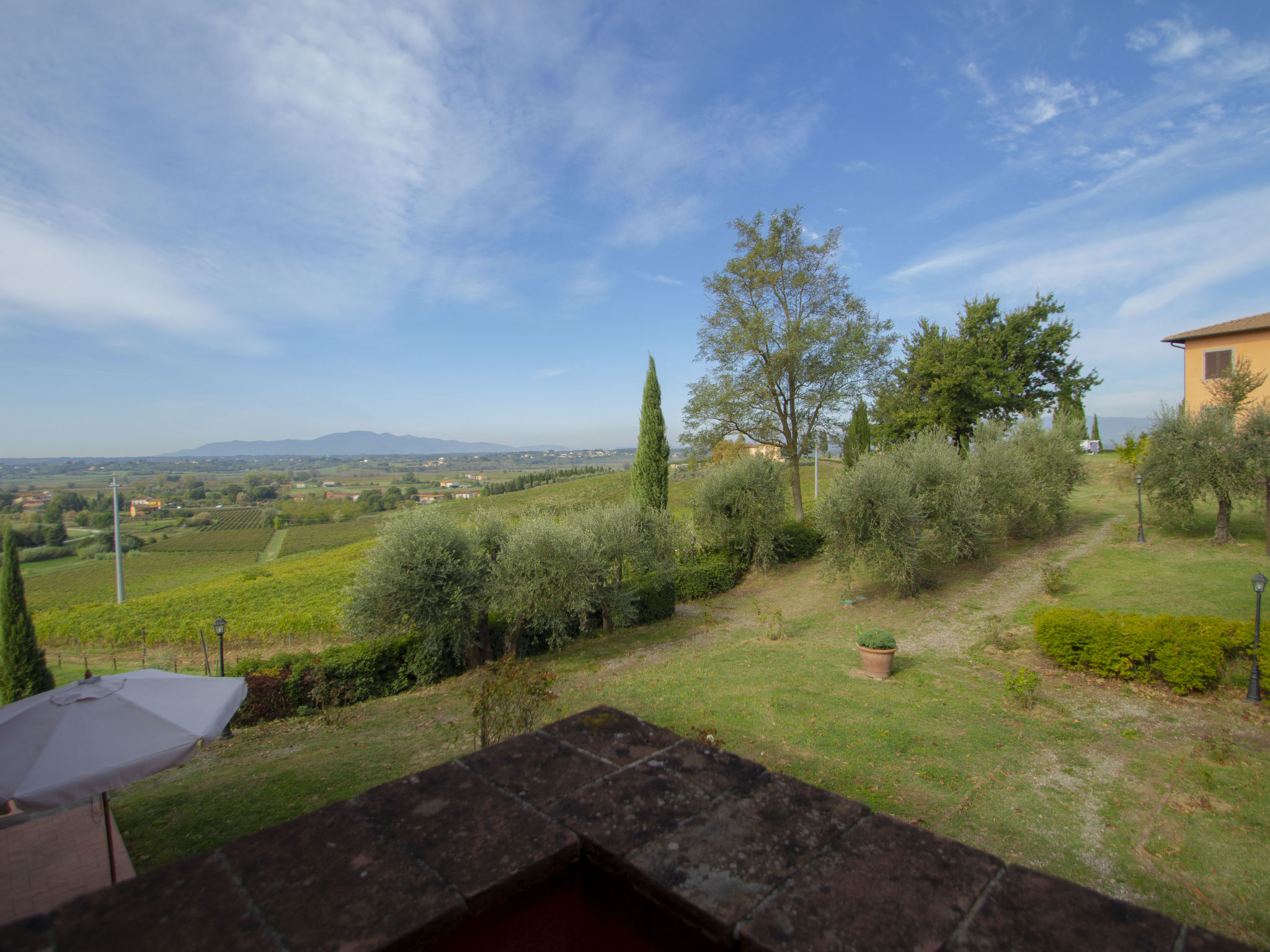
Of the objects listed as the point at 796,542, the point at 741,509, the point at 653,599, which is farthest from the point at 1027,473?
the point at 653,599

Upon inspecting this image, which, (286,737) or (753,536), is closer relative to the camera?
(286,737)

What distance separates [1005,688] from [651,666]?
6.57 metres

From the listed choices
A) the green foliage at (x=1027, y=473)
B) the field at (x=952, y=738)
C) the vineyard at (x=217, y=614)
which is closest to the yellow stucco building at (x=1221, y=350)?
the green foliage at (x=1027, y=473)

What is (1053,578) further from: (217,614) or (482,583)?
(217,614)

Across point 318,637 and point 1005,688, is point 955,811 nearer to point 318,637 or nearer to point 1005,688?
point 1005,688

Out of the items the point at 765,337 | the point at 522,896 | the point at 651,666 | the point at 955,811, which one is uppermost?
the point at 765,337

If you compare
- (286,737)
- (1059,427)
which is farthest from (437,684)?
(1059,427)

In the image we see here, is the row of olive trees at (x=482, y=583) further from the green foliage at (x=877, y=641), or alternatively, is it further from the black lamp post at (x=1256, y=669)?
the black lamp post at (x=1256, y=669)

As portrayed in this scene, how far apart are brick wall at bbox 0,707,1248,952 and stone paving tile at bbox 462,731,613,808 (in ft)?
0.06

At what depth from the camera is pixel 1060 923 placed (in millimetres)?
1151

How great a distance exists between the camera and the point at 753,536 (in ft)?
66.9

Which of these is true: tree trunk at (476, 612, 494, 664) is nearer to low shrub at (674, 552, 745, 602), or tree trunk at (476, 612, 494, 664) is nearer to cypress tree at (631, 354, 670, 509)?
low shrub at (674, 552, 745, 602)

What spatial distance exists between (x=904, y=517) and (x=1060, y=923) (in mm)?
14916

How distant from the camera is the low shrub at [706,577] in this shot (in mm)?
18625
